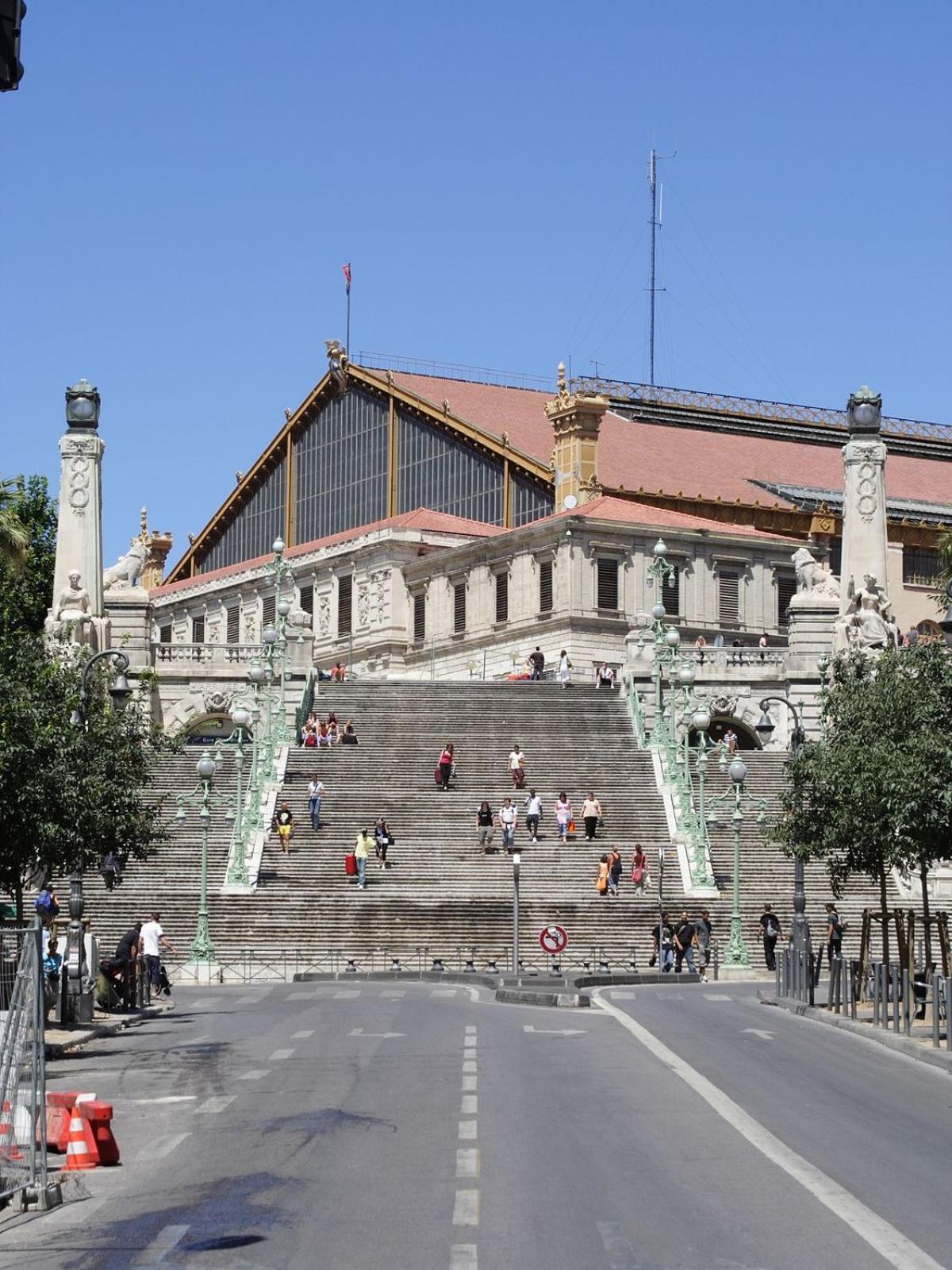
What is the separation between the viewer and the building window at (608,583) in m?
83.9

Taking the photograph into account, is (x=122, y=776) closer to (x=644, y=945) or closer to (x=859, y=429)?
(x=644, y=945)

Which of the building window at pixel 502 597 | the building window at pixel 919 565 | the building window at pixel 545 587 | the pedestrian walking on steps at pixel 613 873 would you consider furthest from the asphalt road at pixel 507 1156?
the building window at pixel 919 565

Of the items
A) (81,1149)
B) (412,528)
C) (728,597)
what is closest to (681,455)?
(412,528)

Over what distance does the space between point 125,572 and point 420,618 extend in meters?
16.7

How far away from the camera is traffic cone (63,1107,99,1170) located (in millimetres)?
16125

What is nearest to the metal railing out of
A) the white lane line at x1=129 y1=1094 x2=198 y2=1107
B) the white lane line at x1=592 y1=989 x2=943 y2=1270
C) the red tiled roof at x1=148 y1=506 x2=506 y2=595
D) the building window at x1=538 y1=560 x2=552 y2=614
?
the building window at x1=538 y1=560 x2=552 y2=614

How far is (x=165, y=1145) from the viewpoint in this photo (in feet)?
56.5

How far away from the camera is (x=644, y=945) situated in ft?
160

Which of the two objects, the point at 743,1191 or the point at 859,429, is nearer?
the point at 743,1191

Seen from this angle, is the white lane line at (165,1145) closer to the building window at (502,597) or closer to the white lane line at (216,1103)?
the white lane line at (216,1103)

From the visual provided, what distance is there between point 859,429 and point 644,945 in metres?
26.0

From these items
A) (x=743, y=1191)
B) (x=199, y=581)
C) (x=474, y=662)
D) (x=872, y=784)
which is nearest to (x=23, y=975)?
(x=743, y=1191)

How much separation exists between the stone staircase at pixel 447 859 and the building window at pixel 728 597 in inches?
699

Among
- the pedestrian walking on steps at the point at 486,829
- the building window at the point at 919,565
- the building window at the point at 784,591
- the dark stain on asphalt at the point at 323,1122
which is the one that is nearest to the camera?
the dark stain on asphalt at the point at 323,1122
